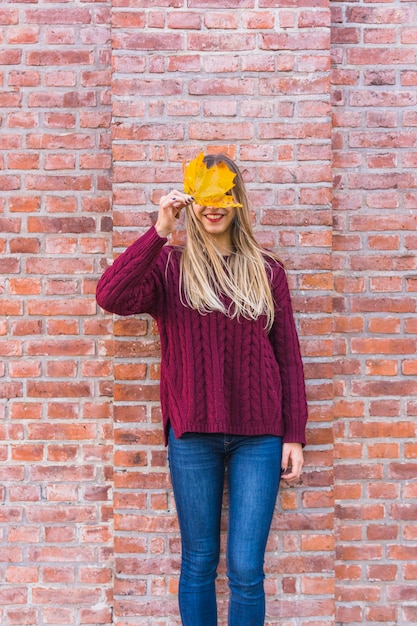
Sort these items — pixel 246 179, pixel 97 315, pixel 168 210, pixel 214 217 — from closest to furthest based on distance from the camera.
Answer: pixel 168 210
pixel 214 217
pixel 246 179
pixel 97 315

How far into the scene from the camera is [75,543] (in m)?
2.54

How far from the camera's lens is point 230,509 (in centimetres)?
216

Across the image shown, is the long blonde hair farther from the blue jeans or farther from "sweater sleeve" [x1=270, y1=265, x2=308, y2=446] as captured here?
the blue jeans

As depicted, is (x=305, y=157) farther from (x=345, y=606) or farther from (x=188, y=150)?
(x=345, y=606)

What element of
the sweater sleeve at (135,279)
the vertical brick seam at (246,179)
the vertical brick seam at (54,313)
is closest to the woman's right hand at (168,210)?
the sweater sleeve at (135,279)

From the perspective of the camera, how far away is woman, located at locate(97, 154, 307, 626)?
208 centimetres

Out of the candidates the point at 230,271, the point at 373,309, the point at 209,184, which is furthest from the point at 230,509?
the point at 209,184

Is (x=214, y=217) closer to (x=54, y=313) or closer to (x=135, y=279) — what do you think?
(x=135, y=279)

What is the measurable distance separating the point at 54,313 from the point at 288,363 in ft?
3.33

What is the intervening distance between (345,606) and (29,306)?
185 centimetres

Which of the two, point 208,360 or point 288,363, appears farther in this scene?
point 288,363

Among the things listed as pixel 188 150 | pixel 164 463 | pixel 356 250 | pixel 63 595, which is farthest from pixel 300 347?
pixel 63 595

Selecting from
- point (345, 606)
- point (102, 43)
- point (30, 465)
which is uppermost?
point (102, 43)

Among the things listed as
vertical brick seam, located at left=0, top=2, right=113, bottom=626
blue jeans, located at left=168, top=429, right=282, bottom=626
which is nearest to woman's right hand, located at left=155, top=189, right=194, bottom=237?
vertical brick seam, located at left=0, top=2, right=113, bottom=626
